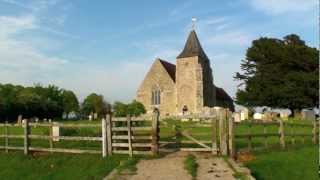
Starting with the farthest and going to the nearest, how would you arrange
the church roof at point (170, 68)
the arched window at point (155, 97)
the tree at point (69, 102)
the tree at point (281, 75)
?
1. the tree at point (69, 102)
2. the church roof at point (170, 68)
3. the arched window at point (155, 97)
4. the tree at point (281, 75)

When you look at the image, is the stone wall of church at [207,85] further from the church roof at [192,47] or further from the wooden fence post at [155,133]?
the wooden fence post at [155,133]

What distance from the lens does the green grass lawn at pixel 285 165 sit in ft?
46.6

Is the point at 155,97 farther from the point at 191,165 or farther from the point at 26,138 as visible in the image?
the point at 191,165

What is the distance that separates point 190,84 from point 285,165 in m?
63.7

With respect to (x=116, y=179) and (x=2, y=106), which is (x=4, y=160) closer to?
(x=116, y=179)

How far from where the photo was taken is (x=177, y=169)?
45.9 ft

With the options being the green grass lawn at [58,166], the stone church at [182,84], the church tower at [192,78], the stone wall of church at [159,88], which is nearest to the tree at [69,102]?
the stone wall of church at [159,88]

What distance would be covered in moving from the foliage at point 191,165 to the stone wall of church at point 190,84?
62348mm

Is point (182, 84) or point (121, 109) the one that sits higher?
point (182, 84)

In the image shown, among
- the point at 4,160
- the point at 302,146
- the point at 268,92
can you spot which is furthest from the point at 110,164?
the point at 268,92

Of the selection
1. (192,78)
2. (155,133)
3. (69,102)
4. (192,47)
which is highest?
(192,47)

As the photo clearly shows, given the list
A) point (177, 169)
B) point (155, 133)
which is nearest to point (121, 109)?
point (155, 133)

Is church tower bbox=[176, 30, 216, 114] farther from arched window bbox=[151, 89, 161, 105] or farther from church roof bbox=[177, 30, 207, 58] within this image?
arched window bbox=[151, 89, 161, 105]

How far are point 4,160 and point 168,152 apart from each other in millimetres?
5901
